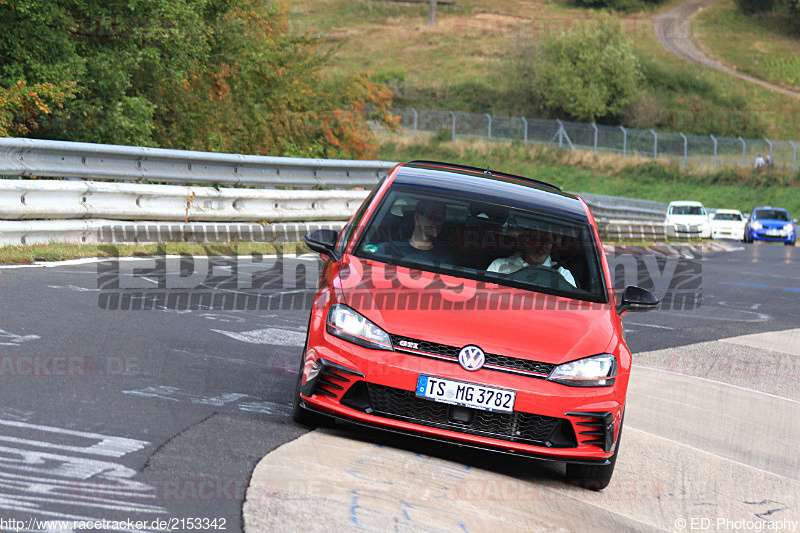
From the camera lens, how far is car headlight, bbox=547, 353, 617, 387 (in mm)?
5562

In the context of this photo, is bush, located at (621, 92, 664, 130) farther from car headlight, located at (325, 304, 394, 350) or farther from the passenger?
car headlight, located at (325, 304, 394, 350)

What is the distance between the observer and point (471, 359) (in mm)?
5441

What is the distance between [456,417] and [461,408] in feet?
0.19

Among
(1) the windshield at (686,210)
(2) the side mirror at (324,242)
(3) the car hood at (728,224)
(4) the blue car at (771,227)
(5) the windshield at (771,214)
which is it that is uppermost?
(2) the side mirror at (324,242)

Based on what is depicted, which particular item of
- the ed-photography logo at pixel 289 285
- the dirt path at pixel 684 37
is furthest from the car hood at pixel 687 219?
the dirt path at pixel 684 37

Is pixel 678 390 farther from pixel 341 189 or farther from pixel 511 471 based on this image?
pixel 341 189

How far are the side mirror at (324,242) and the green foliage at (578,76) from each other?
2805 inches

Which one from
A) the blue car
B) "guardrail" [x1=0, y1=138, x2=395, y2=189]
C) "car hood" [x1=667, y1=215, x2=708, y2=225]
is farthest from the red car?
the blue car

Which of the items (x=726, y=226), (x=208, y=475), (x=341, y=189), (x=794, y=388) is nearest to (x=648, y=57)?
(x=726, y=226)

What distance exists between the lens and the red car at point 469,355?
215 inches

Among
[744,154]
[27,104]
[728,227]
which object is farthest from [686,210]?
[27,104]

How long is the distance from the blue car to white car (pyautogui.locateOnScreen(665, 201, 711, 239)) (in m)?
1.62

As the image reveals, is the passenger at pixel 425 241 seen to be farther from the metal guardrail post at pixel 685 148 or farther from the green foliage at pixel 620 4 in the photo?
the green foliage at pixel 620 4

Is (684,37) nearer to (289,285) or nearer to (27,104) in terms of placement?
(27,104)
